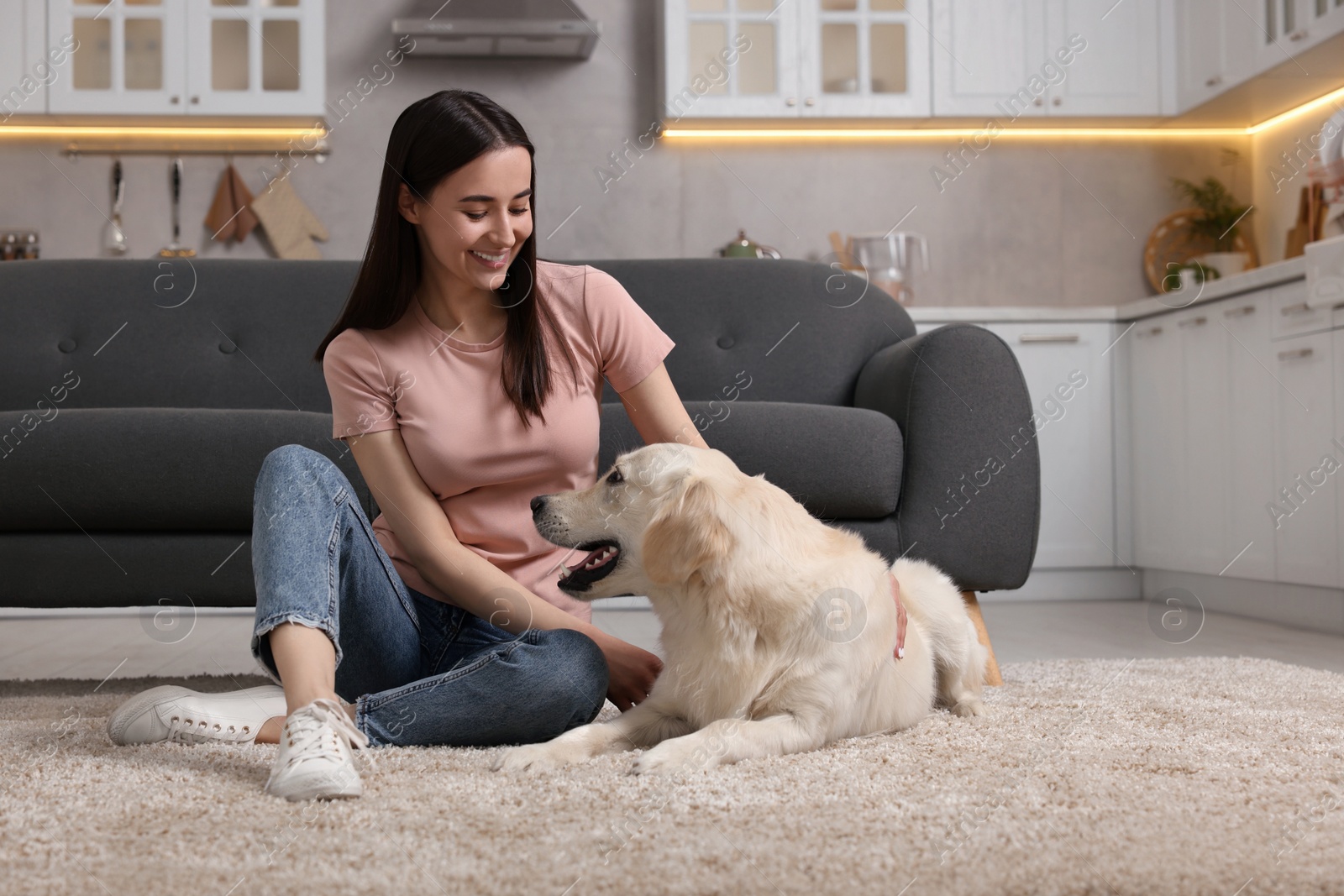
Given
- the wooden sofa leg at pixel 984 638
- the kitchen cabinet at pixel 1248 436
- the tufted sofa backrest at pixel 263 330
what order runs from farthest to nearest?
the kitchen cabinet at pixel 1248 436, the tufted sofa backrest at pixel 263 330, the wooden sofa leg at pixel 984 638

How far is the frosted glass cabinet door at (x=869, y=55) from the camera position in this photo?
172 inches

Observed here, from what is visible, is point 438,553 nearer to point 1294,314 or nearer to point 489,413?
point 489,413

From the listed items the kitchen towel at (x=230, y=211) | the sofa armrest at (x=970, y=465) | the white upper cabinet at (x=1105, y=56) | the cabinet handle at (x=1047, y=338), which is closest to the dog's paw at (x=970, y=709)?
the sofa armrest at (x=970, y=465)

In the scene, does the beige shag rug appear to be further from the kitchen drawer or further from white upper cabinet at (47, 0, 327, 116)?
white upper cabinet at (47, 0, 327, 116)

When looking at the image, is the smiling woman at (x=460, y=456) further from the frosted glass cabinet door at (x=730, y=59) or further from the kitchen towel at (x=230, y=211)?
the kitchen towel at (x=230, y=211)

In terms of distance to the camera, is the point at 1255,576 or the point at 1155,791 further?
the point at 1255,576

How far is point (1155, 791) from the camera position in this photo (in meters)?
1.12

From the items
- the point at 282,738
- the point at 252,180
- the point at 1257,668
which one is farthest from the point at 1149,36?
the point at 282,738

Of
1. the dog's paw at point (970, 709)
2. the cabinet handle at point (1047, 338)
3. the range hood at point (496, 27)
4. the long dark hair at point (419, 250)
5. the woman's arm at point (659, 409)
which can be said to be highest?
the range hood at point (496, 27)

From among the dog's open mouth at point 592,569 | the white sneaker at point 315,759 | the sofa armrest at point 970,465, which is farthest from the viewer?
the sofa armrest at point 970,465

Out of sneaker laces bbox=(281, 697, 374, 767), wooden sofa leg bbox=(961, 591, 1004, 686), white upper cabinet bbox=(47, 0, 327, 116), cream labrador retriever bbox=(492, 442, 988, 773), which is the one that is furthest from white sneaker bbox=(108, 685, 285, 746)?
white upper cabinet bbox=(47, 0, 327, 116)

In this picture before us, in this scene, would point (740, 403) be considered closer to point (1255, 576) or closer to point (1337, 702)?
point (1337, 702)

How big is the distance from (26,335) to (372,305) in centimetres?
190

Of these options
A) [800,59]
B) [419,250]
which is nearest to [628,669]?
[419,250]
